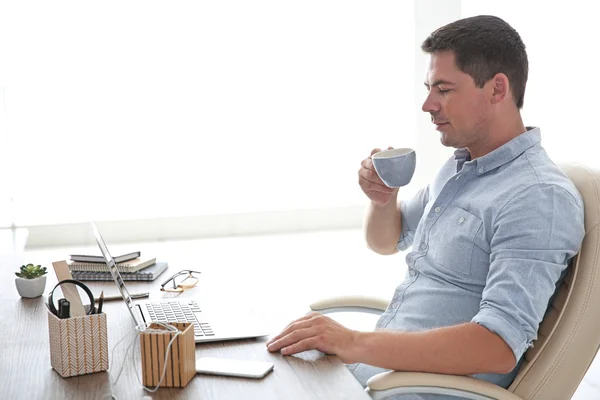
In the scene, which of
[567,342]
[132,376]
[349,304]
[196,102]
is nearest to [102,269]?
[349,304]

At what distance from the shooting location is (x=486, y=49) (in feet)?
6.15

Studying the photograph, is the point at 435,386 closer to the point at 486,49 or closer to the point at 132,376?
the point at 132,376

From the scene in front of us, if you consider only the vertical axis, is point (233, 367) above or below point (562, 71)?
above

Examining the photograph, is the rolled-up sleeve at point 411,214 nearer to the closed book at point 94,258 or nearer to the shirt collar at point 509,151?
the shirt collar at point 509,151

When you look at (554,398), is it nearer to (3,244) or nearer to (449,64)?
(449,64)

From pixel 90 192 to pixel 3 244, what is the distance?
167 centimetres

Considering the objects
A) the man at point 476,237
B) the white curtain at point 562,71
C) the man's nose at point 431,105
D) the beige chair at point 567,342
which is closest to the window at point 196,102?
the white curtain at point 562,71

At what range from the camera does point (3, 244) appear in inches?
182

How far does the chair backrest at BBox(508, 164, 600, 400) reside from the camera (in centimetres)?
162

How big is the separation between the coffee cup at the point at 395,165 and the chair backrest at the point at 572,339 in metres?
0.38

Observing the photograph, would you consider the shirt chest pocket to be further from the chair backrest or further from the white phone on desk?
the white phone on desk

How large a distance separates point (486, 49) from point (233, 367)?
942 mm

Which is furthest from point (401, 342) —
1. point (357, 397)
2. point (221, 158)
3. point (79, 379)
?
point (221, 158)

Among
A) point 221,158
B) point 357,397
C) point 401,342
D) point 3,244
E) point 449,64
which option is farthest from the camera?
point 221,158
